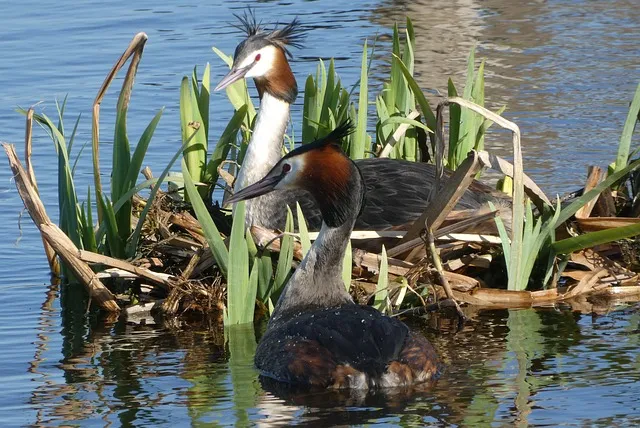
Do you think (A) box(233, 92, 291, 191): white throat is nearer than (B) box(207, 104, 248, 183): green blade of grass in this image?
Yes

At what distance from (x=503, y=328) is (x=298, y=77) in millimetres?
6241

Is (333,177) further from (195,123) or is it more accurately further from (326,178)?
(195,123)

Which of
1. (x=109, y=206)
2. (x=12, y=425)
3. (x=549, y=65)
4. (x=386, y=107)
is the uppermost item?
(x=549, y=65)

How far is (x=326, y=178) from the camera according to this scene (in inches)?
249

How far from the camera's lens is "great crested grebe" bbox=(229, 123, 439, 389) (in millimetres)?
5684

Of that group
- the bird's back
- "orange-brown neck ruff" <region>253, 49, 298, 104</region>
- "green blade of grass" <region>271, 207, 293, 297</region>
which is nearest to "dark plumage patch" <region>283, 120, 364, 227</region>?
"green blade of grass" <region>271, 207, 293, 297</region>

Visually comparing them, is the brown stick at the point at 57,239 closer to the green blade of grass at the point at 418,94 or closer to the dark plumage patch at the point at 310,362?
the dark plumage patch at the point at 310,362

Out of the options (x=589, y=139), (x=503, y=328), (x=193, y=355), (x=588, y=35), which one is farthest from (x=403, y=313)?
(x=588, y=35)

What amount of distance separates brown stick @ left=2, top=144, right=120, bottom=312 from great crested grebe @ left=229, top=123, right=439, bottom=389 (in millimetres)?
1188

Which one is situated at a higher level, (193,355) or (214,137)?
(214,137)

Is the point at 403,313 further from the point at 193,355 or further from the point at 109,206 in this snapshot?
the point at 109,206

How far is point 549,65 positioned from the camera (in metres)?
13.3

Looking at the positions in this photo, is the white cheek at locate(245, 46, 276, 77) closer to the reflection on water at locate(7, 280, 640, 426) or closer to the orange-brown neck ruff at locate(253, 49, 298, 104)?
the orange-brown neck ruff at locate(253, 49, 298, 104)

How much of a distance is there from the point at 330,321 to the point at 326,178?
78cm
